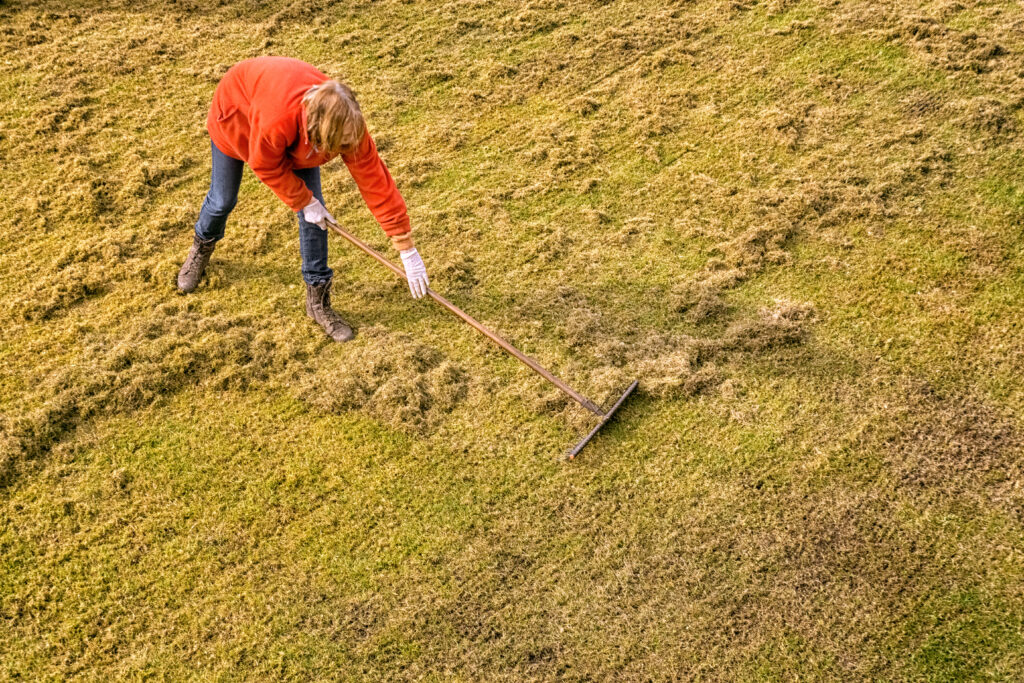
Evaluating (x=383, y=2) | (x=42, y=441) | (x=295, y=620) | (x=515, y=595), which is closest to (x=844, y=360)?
(x=515, y=595)

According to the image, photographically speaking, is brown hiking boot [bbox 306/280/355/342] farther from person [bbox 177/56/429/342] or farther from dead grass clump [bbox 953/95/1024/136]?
dead grass clump [bbox 953/95/1024/136]

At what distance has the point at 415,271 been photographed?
321 centimetres

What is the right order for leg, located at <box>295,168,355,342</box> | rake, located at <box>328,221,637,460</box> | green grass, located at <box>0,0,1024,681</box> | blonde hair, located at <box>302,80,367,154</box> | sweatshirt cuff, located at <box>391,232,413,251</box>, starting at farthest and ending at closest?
leg, located at <box>295,168,355,342</box>, sweatshirt cuff, located at <box>391,232,413,251</box>, rake, located at <box>328,221,637,460</box>, blonde hair, located at <box>302,80,367,154</box>, green grass, located at <box>0,0,1024,681</box>

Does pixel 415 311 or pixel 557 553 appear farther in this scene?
pixel 415 311

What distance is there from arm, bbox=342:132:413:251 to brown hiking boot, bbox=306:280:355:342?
0.43 metres

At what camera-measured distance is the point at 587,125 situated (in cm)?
445

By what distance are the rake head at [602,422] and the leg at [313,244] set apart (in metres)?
1.28

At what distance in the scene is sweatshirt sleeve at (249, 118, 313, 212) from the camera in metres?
2.77

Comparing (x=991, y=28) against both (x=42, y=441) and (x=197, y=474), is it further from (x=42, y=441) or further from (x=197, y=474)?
(x=42, y=441)

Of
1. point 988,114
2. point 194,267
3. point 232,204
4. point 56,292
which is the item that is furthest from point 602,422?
point 988,114

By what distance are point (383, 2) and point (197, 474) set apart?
4013 mm

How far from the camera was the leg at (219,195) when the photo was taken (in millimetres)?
3182

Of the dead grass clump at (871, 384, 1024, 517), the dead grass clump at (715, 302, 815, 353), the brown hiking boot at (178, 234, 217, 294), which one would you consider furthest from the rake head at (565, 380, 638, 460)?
the brown hiking boot at (178, 234, 217, 294)

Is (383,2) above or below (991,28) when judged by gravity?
above
